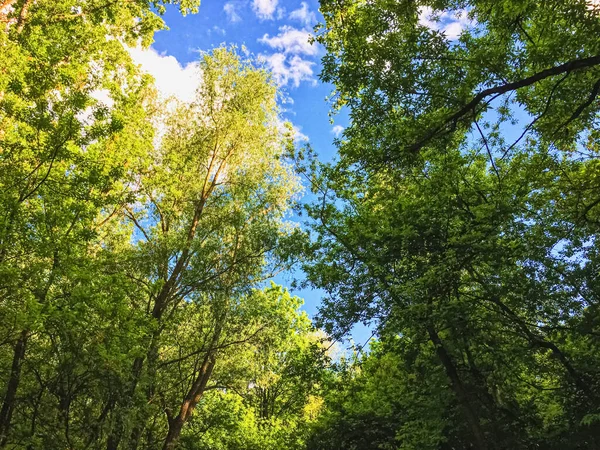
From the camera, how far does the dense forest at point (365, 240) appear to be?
7156 mm

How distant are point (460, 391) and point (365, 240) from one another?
4.43m

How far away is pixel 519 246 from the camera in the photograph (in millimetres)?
8414

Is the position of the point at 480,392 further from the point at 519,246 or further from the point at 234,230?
the point at 234,230

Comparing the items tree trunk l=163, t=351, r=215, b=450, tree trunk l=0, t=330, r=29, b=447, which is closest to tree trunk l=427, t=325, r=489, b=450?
tree trunk l=163, t=351, r=215, b=450

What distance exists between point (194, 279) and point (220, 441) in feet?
30.0

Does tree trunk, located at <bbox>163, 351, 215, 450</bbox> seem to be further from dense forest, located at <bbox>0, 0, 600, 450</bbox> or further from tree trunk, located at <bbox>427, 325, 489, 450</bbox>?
tree trunk, located at <bbox>427, 325, 489, 450</bbox>

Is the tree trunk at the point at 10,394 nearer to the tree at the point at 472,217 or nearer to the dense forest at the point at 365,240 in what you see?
the dense forest at the point at 365,240

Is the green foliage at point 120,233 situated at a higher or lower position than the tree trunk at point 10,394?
higher

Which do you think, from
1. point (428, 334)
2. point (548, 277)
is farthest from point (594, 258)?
point (428, 334)

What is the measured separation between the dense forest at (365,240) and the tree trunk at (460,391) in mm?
46

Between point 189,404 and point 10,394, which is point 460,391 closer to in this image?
point 189,404

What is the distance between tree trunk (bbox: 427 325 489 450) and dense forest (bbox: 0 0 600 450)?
0.15ft

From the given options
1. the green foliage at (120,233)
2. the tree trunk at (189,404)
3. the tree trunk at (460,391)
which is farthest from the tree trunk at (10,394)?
the tree trunk at (460,391)

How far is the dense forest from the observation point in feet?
23.5
